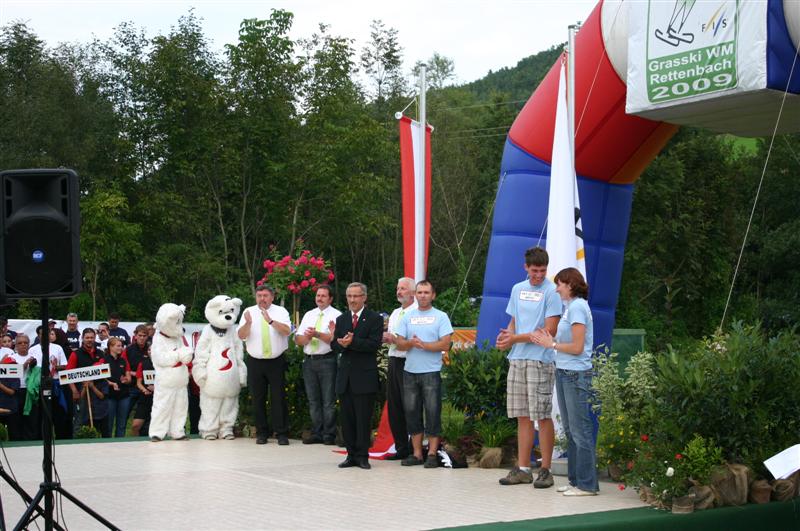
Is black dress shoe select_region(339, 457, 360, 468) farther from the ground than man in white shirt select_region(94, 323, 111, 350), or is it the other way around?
man in white shirt select_region(94, 323, 111, 350)

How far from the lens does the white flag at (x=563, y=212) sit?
32.9ft

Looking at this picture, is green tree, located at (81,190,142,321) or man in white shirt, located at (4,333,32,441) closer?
man in white shirt, located at (4,333,32,441)

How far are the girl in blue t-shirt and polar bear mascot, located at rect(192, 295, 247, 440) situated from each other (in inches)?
220

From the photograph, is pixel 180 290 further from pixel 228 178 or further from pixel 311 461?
pixel 311 461

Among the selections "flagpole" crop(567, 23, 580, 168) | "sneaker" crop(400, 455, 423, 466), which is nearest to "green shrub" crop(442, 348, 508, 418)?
"sneaker" crop(400, 455, 423, 466)

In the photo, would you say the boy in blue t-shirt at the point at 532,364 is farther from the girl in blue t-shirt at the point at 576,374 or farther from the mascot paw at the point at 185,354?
the mascot paw at the point at 185,354

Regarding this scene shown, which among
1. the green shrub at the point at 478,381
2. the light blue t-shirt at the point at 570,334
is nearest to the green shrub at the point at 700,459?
the light blue t-shirt at the point at 570,334

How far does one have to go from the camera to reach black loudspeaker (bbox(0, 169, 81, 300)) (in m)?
6.76

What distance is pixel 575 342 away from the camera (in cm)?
840

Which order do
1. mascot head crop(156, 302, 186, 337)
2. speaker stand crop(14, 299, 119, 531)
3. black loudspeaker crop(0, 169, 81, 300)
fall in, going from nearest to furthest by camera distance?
1. speaker stand crop(14, 299, 119, 531)
2. black loudspeaker crop(0, 169, 81, 300)
3. mascot head crop(156, 302, 186, 337)

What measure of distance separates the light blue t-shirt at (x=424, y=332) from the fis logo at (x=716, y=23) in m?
3.62

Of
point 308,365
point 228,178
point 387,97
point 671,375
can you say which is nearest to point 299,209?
point 228,178

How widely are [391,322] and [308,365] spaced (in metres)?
1.53

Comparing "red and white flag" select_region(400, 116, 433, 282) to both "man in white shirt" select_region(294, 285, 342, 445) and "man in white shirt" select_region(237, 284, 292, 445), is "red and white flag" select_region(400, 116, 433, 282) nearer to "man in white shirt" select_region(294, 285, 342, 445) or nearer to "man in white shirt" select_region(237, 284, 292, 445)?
"man in white shirt" select_region(294, 285, 342, 445)
